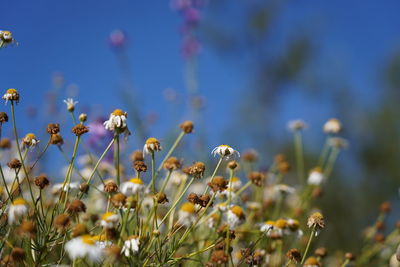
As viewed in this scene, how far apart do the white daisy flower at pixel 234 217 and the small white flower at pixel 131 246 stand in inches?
13.6

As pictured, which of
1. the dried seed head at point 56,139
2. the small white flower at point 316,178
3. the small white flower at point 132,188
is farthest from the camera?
the small white flower at point 316,178

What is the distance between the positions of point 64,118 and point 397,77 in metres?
6.47

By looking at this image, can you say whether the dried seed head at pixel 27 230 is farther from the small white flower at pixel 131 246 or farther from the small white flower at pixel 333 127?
the small white flower at pixel 333 127

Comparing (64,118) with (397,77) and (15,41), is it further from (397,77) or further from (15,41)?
(397,77)

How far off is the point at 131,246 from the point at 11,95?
63cm

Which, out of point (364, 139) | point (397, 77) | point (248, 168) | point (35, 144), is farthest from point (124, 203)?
point (397, 77)

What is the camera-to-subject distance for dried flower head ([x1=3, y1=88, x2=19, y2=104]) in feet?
5.52

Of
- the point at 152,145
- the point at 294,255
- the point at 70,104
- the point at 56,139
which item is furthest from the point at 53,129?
the point at 294,255

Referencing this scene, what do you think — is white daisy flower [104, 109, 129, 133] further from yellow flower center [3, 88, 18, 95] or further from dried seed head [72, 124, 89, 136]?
yellow flower center [3, 88, 18, 95]

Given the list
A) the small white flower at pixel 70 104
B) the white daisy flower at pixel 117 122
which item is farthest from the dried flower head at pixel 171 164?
the small white flower at pixel 70 104

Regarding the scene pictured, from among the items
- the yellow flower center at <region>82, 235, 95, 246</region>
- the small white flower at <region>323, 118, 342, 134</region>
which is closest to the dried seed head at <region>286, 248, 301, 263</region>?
the yellow flower center at <region>82, 235, 95, 246</region>

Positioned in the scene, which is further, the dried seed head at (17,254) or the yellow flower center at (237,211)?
the yellow flower center at (237,211)

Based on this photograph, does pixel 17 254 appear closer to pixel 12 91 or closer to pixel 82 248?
pixel 82 248

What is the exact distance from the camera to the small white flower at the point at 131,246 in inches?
55.4
